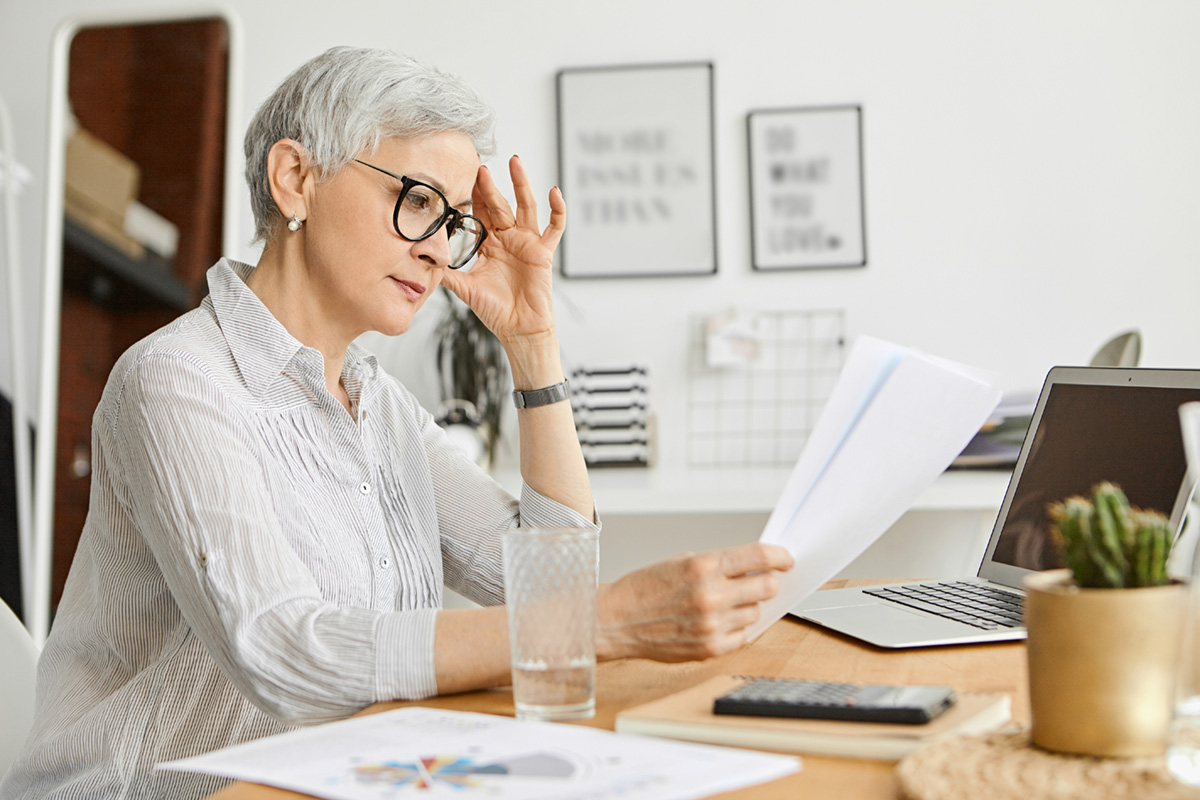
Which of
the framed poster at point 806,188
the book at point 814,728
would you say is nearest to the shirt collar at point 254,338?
the book at point 814,728

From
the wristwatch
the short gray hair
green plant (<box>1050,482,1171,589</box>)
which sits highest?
the short gray hair

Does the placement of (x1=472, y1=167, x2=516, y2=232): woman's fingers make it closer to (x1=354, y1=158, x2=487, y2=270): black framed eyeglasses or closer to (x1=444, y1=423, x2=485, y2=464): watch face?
(x1=354, y1=158, x2=487, y2=270): black framed eyeglasses

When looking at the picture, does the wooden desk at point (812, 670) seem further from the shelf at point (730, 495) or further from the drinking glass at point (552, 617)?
the shelf at point (730, 495)

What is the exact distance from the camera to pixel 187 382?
972 mm

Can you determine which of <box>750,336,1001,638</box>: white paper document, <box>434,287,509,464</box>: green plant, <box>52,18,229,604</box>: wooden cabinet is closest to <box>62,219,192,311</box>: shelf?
<box>52,18,229,604</box>: wooden cabinet

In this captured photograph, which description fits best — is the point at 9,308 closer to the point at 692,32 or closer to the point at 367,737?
the point at 692,32

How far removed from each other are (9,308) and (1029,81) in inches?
104

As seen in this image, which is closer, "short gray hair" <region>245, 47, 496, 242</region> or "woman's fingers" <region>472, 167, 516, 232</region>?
"short gray hair" <region>245, 47, 496, 242</region>

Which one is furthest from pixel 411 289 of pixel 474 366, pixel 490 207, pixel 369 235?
pixel 474 366

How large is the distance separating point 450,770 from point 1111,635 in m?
0.35

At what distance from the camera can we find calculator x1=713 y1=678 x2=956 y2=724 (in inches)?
24.7

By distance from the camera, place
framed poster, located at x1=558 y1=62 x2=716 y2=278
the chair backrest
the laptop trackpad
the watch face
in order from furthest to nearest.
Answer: framed poster, located at x1=558 y1=62 x2=716 y2=278
the watch face
the chair backrest
the laptop trackpad

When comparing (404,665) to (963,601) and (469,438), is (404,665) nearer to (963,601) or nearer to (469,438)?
(963,601)

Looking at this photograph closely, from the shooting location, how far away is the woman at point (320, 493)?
807mm
